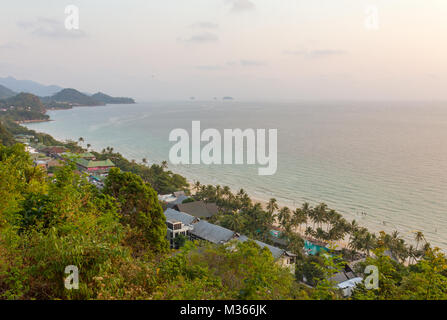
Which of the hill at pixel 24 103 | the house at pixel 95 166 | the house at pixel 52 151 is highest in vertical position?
the hill at pixel 24 103

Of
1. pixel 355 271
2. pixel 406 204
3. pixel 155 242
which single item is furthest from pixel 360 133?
pixel 155 242

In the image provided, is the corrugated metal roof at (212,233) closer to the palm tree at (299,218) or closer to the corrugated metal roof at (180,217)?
the corrugated metal roof at (180,217)

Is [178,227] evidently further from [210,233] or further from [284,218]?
[284,218]

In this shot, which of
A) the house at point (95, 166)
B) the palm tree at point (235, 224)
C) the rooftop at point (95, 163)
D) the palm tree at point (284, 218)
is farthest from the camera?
the rooftop at point (95, 163)

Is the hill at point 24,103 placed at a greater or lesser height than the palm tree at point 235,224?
greater

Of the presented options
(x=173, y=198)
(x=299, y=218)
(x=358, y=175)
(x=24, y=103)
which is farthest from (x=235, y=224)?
(x=24, y=103)

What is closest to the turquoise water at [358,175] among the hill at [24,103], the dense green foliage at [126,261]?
the dense green foliage at [126,261]

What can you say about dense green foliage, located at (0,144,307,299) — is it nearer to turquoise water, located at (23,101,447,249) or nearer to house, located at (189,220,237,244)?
house, located at (189,220,237,244)

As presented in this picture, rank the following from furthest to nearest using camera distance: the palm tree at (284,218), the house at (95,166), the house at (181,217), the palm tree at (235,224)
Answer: the house at (95,166), the palm tree at (284,218), the house at (181,217), the palm tree at (235,224)

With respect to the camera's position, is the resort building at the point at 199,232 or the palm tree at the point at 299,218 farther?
the palm tree at the point at 299,218
